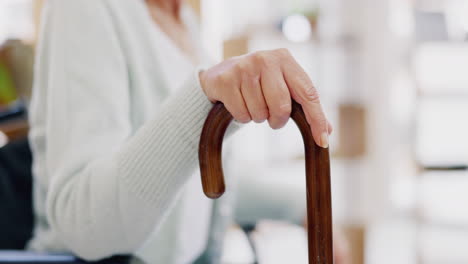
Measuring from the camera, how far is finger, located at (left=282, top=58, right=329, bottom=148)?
19.8 inches

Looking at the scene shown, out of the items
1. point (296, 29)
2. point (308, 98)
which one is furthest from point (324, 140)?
point (296, 29)

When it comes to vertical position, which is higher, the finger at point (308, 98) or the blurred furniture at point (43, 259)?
the finger at point (308, 98)

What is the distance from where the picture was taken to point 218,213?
3.21 ft

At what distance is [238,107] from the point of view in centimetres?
54

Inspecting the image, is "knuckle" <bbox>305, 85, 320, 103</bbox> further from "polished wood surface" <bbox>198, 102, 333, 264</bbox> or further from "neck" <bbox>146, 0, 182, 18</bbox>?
"neck" <bbox>146, 0, 182, 18</bbox>

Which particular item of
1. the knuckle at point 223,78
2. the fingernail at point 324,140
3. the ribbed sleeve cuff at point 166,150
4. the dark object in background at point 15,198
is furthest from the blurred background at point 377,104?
the fingernail at point 324,140

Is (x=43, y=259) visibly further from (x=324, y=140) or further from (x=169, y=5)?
(x=169, y=5)

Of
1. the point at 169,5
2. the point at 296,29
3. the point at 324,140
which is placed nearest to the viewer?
the point at 324,140

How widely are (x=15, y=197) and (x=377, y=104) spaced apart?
244 cm

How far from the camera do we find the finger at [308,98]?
1.65 feet

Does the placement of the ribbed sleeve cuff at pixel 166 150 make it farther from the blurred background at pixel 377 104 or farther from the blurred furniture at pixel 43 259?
the blurred background at pixel 377 104

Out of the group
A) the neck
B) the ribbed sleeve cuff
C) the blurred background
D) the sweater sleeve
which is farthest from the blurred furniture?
the blurred background

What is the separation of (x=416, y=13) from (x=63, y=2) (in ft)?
7.77

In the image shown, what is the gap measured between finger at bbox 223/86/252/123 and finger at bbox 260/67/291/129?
0.08ft
